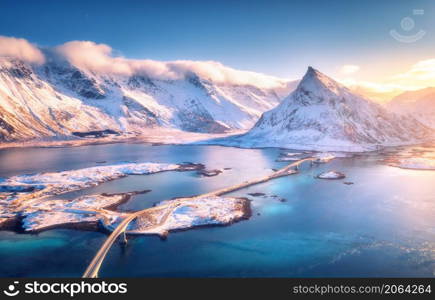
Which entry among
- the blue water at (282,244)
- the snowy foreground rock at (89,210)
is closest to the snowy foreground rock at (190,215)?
the snowy foreground rock at (89,210)

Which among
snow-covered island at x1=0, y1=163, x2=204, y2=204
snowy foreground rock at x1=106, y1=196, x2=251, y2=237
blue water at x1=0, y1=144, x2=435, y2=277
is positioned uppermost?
snow-covered island at x1=0, y1=163, x2=204, y2=204

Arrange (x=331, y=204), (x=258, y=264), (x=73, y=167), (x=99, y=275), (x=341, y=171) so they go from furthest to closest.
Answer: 1. (x=73, y=167)
2. (x=341, y=171)
3. (x=331, y=204)
4. (x=258, y=264)
5. (x=99, y=275)

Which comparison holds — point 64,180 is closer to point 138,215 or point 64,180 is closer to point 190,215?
point 138,215

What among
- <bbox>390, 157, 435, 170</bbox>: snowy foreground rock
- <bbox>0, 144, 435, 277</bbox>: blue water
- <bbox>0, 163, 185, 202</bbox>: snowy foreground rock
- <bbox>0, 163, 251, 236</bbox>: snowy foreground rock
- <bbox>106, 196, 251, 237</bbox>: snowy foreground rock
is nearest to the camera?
<bbox>0, 144, 435, 277</bbox>: blue water

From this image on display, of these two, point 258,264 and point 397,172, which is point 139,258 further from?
point 397,172

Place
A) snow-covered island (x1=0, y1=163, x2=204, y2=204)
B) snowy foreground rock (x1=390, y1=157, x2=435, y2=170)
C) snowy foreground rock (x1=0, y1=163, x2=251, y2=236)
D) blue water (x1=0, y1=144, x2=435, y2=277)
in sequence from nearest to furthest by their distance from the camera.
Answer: blue water (x1=0, y1=144, x2=435, y2=277) → snowy foreground rock (x1=0, y1=163, x2=251, y2=236) → snow-covered island (x1=0, y1=163, x2=204, y2=204) → snowy foreground rock (x1=390, y1=157, x2=435, y2=170)

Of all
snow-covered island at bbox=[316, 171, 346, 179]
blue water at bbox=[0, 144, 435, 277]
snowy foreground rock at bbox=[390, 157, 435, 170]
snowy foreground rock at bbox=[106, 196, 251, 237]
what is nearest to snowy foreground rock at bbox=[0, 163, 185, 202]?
blue water at bbox=[0, 144, 435, 277]

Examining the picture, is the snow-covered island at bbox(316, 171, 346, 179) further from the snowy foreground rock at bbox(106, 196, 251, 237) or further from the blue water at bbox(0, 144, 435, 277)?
the snowy foreground rock at bbox(106, 196, 251, 237)

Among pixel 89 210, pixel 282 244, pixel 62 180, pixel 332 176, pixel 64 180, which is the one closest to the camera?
pixel 282 244

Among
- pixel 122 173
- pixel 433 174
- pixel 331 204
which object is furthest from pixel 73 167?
pixel 433 174

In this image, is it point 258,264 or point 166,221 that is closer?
point 258,264

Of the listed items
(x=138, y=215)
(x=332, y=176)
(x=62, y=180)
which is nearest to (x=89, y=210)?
(x=138, y=215)
